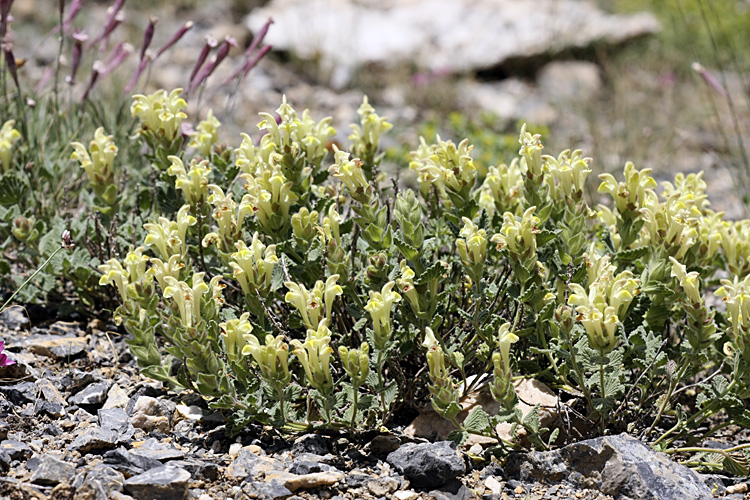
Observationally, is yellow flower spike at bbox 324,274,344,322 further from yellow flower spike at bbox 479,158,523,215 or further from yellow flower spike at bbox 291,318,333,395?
yellow flower spike at bbox 479,158,523,215

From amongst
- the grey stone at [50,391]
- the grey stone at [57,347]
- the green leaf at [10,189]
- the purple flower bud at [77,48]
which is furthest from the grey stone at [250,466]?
the purple flower bud at [77,48]

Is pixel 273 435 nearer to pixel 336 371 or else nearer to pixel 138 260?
pixel 336 371

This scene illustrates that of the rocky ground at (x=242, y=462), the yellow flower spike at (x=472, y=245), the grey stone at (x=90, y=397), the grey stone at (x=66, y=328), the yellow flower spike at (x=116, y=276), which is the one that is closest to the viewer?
the rocky ground at (x=242, y=462)

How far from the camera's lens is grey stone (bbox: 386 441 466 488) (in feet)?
7.70

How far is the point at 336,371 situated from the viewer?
2.66 m

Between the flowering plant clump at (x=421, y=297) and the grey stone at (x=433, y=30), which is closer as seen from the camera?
the flowering plant clump at (x=421, y=297)

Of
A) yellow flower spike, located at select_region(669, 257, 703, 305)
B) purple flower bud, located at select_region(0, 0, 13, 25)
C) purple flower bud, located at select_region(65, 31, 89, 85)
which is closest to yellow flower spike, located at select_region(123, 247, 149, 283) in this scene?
purple flower bud, located at select_region(65, 31, 89, 85)

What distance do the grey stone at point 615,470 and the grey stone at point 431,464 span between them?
0.26 meters

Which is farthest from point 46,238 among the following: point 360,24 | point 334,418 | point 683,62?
point 683,62

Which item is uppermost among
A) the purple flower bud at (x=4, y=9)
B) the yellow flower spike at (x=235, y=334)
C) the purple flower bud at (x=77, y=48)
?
the purple flower bud at (x=4, y=9)

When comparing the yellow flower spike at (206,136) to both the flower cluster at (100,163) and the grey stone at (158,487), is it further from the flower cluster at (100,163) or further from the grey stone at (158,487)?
the grey stone at (158,487)

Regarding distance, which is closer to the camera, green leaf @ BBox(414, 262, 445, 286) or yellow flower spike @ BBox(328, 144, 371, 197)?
green leaf @ BBox(414, 262, 445, 286)

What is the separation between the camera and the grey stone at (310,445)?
252cm

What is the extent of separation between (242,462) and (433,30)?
8.69 meters
